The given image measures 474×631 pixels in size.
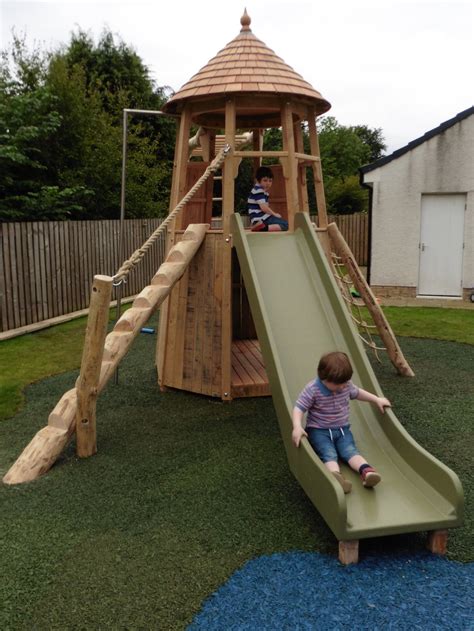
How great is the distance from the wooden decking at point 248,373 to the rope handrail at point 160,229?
1902 millimetres

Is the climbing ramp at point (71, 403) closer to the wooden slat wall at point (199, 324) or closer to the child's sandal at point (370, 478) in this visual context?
the wooden slat wall at point (199, 324)

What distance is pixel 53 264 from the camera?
472 inches

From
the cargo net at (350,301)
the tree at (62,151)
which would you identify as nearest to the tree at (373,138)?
the tree at (62,151)

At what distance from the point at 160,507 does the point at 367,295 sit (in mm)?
4136

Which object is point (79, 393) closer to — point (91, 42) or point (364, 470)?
point (364, 470)

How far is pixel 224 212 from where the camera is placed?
21.8 ft

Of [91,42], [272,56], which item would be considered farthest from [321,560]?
[91,42]

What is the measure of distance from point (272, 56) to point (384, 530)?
552 cm

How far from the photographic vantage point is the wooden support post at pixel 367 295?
725 centimetres

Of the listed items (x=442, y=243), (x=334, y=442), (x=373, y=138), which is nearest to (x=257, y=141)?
(x=334, y=442)

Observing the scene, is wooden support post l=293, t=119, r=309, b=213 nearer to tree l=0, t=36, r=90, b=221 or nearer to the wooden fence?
the wooden fence

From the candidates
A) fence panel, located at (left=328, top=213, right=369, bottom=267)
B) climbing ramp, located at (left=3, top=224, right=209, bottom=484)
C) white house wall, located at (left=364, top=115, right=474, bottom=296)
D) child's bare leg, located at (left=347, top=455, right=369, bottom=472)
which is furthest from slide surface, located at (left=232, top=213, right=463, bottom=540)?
fence panel, located at (left=328, top=213, right=369, bottom=267)

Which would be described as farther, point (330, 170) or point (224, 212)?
point (330, 170)

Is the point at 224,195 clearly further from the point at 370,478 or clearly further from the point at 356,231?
the point at 356,231
